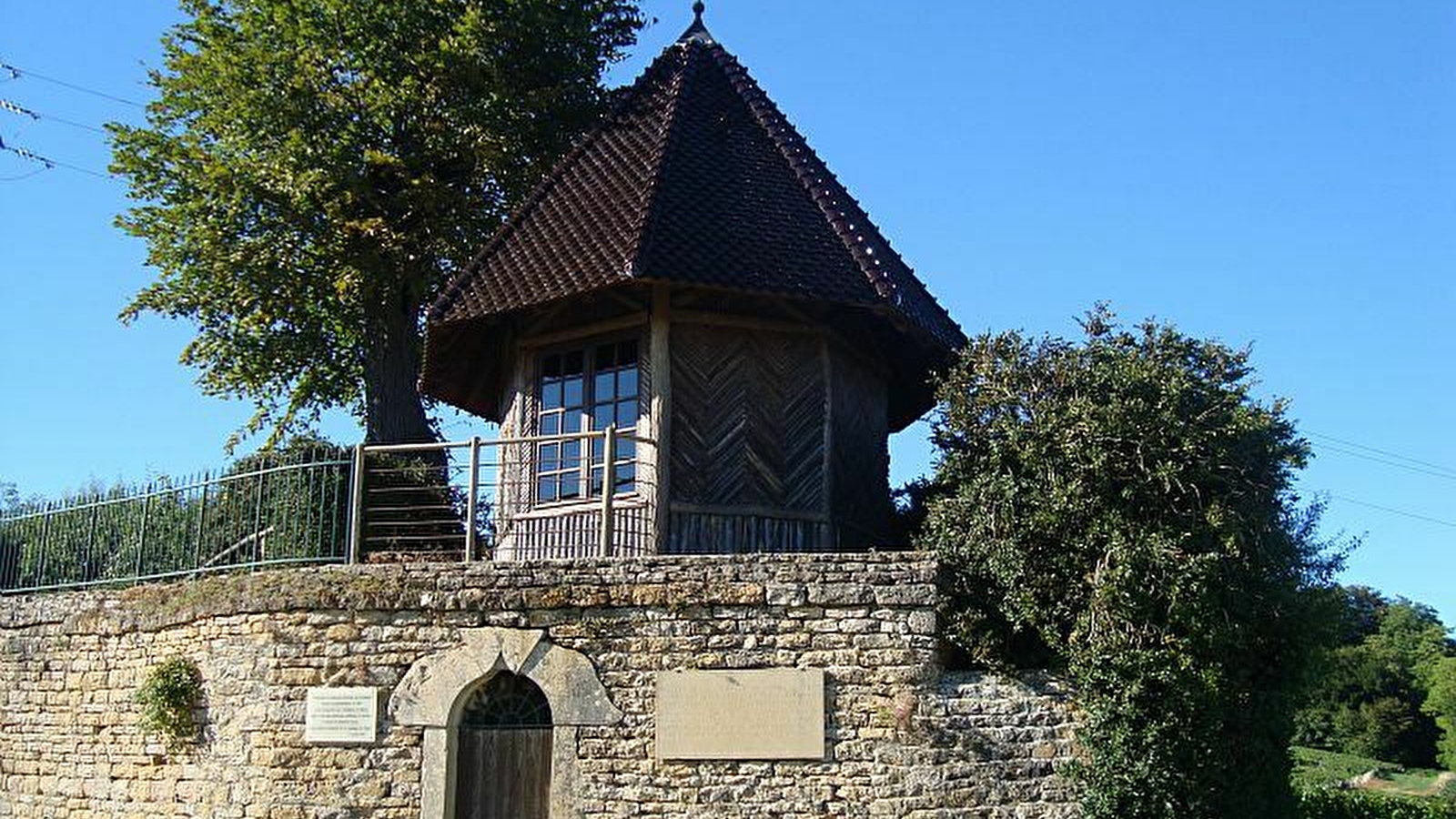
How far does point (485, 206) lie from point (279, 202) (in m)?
2.87

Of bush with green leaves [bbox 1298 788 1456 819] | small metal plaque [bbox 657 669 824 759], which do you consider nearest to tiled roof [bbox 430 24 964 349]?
small metal plaque [bbox 657 669 824 759]

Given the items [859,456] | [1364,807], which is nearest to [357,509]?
[859,456]

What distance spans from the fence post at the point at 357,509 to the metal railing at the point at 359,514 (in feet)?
0.04

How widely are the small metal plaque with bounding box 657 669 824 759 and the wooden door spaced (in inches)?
44.9

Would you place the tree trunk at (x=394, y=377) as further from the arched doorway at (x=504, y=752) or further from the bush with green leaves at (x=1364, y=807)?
the bush with green leaves at (x=1364, y=807)

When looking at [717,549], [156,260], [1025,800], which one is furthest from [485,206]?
[1025,800]

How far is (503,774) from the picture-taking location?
1223 cm

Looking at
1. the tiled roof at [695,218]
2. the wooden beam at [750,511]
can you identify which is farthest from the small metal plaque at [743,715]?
the tiled roof at [695,218]

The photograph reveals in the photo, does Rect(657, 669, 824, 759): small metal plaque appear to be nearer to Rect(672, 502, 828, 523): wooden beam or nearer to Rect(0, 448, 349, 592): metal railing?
Rect(672, 502, 828, 523): wooden beam

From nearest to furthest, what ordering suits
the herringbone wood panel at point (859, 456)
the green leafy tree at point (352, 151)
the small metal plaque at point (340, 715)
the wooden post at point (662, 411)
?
the small metal plaque at point (340, 715)
the wooden post at point (662, 411)
the herringbone wood panel at point (859, 456)
the green leafy tree at point (352, 151)

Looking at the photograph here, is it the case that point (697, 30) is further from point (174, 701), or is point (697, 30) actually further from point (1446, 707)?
point (1446, 707)

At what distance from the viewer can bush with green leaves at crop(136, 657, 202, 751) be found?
13.4m

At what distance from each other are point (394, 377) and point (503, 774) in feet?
33.4

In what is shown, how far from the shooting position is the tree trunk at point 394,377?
21.2 m
